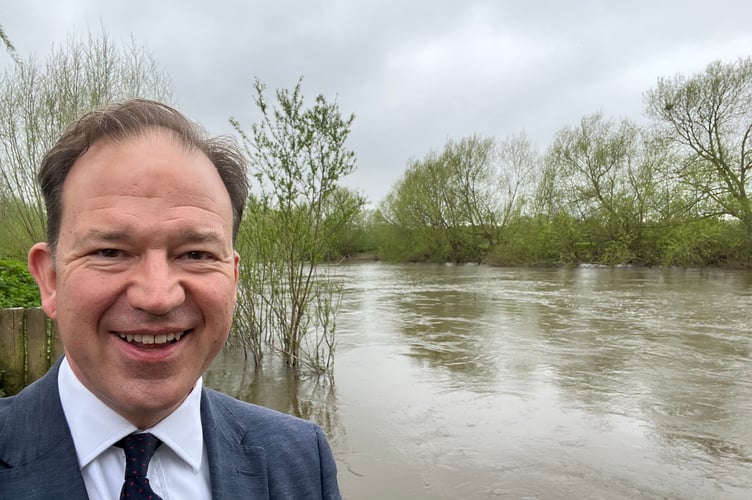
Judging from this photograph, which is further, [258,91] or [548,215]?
[548,215]

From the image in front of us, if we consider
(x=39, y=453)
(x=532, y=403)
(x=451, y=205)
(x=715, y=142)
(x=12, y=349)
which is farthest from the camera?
(x=451, y=205)

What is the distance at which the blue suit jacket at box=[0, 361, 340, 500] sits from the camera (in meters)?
0.92

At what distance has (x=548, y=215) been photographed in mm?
37438

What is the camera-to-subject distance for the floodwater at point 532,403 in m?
4.38

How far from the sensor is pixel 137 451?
101cm

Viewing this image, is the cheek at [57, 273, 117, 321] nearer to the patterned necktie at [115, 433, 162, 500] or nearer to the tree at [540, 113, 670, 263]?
the patterned necktie at [115, 433, 162, 500]

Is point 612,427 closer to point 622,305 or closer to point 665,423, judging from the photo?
point 665,423

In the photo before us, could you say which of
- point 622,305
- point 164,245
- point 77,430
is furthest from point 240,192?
point 622,305

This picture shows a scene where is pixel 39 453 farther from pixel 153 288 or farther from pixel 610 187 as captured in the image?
pixel 610 187

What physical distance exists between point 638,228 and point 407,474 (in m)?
31.4

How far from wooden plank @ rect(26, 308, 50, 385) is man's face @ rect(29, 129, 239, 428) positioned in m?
4.00

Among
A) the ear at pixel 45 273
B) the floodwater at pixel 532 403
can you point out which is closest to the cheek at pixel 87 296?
the ear at pixel 45 273

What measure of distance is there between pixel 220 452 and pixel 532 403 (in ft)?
19.1

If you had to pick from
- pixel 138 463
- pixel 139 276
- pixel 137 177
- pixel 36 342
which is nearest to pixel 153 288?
pixel 139 276
